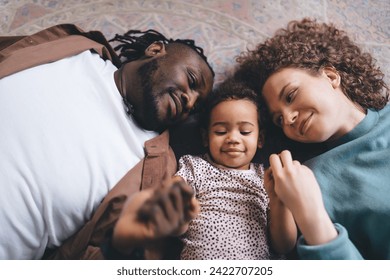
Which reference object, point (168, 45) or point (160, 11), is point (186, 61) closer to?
point (168, 45)

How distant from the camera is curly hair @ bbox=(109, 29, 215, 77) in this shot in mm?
1152

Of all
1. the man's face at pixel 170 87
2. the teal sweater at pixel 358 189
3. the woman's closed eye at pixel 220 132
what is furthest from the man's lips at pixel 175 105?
the teal sweater at pixel 358 189

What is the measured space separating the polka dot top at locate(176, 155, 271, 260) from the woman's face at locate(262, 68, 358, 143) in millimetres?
144

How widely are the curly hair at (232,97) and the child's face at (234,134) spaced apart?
0.08 feet

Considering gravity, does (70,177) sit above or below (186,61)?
below

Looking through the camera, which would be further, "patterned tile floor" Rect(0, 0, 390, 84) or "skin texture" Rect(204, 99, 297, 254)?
"patterned tile floor" Rect(0, 0, 390, 84)

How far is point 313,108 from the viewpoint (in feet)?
3.02

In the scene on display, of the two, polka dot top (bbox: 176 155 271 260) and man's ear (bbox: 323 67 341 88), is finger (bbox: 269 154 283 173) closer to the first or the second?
polka dot top (bbox: 176 155 271 260)

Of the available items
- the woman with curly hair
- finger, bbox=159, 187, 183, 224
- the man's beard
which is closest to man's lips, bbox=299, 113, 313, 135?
the woman with curly hair

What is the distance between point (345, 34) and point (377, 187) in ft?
1.74

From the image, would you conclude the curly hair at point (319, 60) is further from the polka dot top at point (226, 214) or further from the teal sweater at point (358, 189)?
the polka dot top at point (226, 214)

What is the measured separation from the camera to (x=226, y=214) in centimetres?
88
